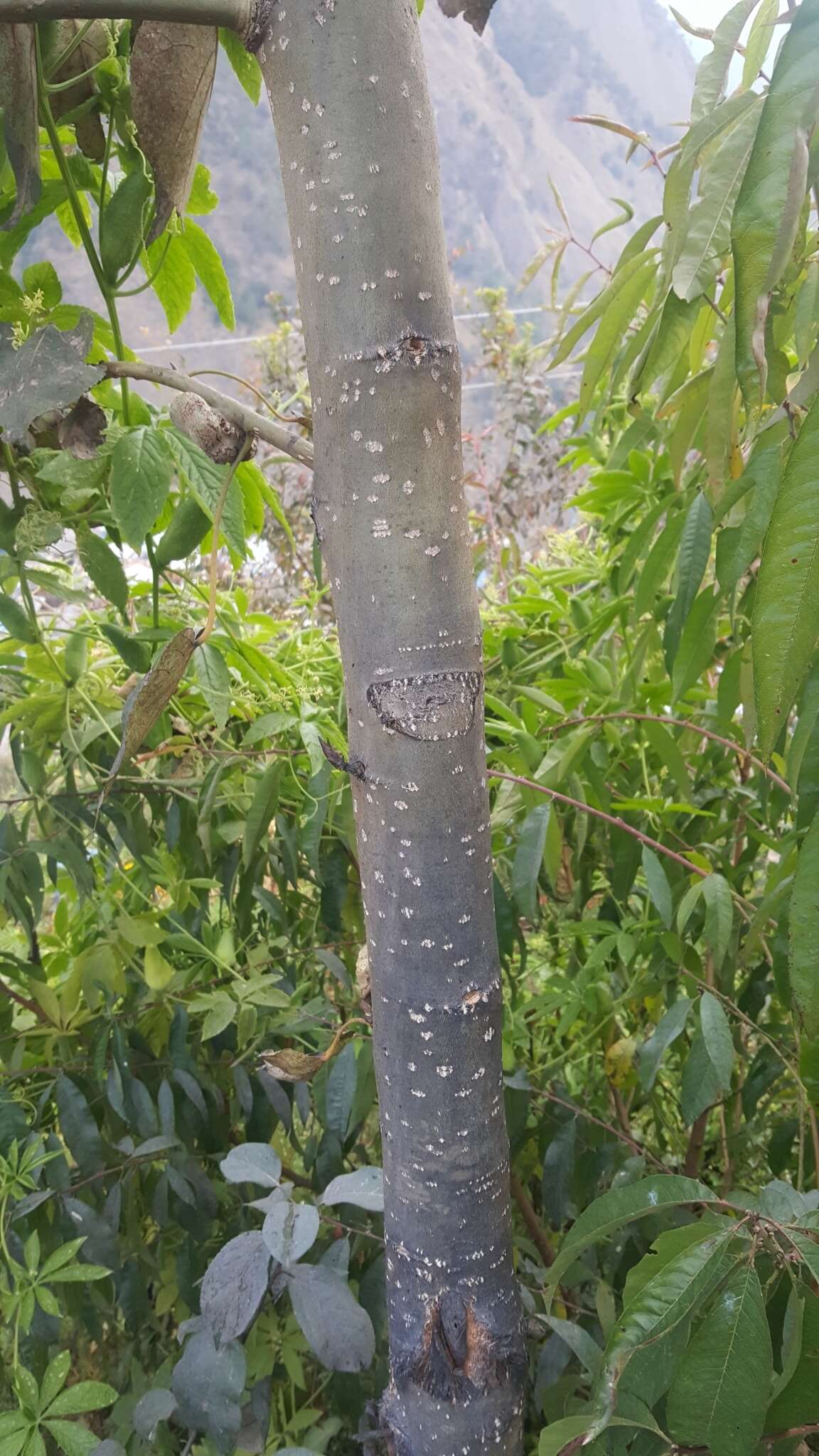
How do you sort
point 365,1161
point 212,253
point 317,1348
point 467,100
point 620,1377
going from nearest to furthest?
point 620,1377 → point 317,1348 → point 212,253 → point 365,1161 → point 467,100

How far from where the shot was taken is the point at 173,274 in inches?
23.4

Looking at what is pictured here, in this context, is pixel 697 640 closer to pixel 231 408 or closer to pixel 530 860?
pixel 530 860

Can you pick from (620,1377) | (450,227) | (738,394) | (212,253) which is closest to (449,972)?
(620,1377)

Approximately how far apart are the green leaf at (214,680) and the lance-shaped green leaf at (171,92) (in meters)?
0.22

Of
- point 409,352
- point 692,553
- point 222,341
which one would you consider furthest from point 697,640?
point 222,341

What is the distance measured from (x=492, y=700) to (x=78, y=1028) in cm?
39

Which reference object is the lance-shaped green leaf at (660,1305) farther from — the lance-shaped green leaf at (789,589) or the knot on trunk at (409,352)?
the knot on trunk at (409,352)

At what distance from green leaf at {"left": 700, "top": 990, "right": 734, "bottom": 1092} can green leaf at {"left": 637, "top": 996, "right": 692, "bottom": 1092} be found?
1cm

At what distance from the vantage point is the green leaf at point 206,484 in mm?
490

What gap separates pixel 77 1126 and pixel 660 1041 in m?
0.37

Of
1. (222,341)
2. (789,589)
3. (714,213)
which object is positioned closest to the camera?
(789,589)

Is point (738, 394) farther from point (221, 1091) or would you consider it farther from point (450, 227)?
point (450, 227)

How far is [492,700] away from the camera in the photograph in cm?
69

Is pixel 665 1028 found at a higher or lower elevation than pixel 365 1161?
higher
